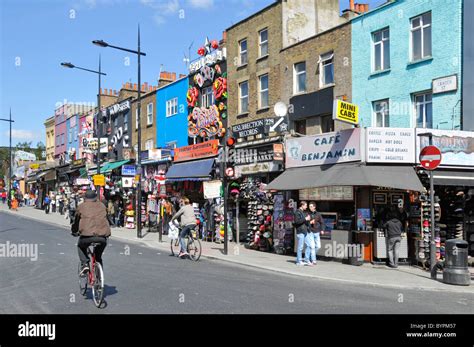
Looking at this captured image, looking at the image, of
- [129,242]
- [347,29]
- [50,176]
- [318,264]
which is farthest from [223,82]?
[50,176]

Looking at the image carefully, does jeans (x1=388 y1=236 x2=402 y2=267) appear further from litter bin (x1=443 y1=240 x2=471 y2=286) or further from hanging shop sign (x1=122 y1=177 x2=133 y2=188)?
hanging shop sign (x1=122 y1=177 x2=133 y2=188)

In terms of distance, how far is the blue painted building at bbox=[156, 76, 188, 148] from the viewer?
2914 centimetres

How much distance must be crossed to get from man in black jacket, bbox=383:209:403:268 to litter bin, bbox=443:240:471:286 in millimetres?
2630

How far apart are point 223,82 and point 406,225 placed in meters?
13.7

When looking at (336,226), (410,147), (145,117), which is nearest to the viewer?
(410,147)

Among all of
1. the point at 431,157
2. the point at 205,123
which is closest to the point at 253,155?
the point at 205,123

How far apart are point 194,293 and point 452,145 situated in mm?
10265

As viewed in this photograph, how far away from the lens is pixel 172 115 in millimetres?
30156

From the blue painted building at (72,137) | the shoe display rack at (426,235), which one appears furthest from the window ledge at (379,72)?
the blue painted building at (72,137)

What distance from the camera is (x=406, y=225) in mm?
15234

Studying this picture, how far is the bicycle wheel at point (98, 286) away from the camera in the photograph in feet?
26.4

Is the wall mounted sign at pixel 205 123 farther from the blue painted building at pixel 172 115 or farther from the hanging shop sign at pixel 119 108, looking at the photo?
the hanging shop sign at pixel 119 108

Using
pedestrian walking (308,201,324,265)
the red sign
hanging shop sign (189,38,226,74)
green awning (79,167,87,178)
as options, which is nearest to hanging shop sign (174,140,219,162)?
hanging shop sign (189,38,226,74)
